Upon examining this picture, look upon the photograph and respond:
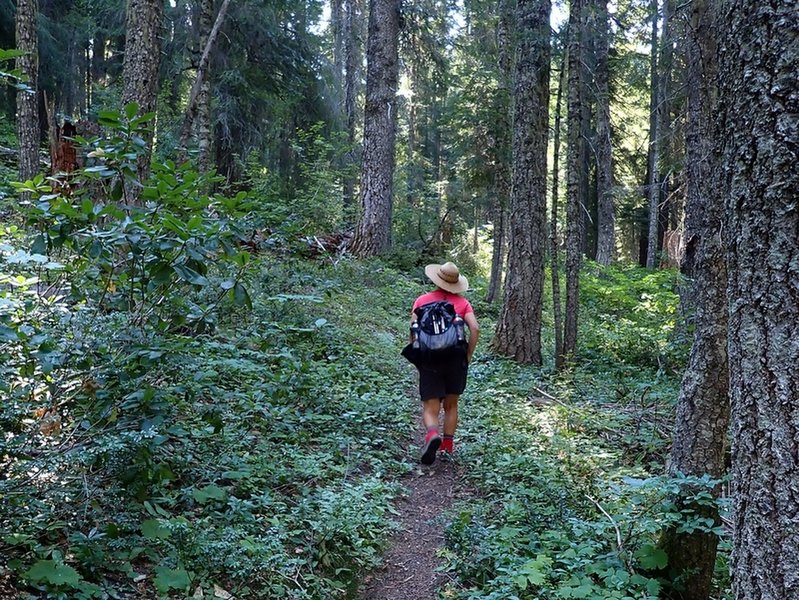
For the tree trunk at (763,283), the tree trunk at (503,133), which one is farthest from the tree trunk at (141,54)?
the tree trunk at (503,133)

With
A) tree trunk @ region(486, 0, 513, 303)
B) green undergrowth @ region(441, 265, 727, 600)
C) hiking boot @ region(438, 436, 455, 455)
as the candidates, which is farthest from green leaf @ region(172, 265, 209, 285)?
tree trunk @ region(486, 0, 513, 303)

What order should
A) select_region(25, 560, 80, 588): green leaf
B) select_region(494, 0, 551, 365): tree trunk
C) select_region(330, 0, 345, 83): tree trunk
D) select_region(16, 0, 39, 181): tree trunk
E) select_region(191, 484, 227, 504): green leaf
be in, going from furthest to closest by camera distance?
select_region(330, 0, 345, 83): tree trunk, select_region(16, 0, 39, 181): tree trunk, select_region(494, 0, 551, 365): tree trunk, select_region(191, 484, 227, 504): green leaf, select_region(25, 560, 80, 588): green leaf

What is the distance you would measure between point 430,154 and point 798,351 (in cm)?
3613

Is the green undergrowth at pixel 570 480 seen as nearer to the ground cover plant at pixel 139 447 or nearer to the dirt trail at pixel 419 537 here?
the dirt trail at pixel 419 537

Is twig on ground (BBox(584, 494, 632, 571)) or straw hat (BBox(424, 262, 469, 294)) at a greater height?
straw hat (BBox(424, 262, 469, 294))

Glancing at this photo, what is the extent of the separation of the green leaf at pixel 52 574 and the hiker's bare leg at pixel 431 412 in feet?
12.4

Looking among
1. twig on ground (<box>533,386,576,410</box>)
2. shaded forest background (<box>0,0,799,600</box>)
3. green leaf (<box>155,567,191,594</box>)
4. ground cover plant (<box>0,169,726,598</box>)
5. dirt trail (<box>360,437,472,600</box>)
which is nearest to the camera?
shaded forest background (<box>0,0,799,600</box>)

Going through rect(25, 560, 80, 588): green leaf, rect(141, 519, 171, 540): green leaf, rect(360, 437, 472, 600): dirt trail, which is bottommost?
rect(360, 437, 472, 600): dirt trail

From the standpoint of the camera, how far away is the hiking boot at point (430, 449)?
18.9ft

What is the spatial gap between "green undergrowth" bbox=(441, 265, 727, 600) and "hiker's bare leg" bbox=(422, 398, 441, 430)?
49 centimetres

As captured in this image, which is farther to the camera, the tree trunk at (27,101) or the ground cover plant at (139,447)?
the tree trunk at (27,101)

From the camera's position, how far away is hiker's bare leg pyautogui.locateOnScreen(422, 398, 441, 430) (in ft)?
19.7

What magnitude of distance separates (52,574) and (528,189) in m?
8.72

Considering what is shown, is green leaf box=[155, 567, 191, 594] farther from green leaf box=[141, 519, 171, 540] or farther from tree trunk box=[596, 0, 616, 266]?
tree trunk box=[596, 0, 616, 266]
